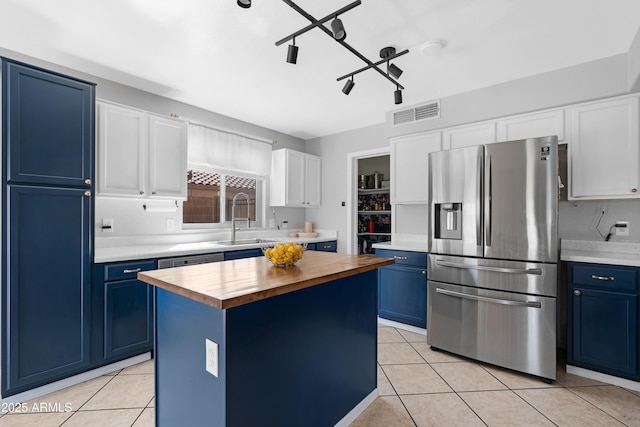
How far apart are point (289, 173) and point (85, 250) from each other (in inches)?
107

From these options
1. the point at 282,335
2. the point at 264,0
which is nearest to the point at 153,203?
the point at 264,0

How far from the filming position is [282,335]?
4.85ft

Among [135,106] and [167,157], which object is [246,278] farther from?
[135,106]

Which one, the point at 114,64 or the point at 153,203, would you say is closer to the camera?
the point at 114,64

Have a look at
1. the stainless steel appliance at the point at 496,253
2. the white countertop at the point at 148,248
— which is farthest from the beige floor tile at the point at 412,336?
the white countertop at the point at 148,248

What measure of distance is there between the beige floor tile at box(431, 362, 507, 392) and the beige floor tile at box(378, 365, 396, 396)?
0.45 m

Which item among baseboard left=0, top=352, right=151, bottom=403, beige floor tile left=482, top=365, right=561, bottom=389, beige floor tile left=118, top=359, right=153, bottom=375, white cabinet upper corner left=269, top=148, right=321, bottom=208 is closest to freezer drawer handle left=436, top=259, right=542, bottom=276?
beige floor tile left=482, top=365, right=561, bottom=389

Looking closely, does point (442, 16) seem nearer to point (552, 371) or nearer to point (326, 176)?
point (552, 371)

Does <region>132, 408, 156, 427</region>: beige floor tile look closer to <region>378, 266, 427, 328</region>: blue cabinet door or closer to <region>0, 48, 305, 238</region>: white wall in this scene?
<region>0, 48, 305, 238</region>: white wall

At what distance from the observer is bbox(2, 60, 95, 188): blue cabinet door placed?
2064 millimetres

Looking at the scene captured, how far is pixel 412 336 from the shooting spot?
3.30 meters

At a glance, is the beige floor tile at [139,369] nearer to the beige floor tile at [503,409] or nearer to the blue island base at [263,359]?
the blue island base at [263,359]

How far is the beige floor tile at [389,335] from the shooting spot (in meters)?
3.23

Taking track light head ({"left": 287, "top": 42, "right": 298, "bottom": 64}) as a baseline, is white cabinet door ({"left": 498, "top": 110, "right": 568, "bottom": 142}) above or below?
below
